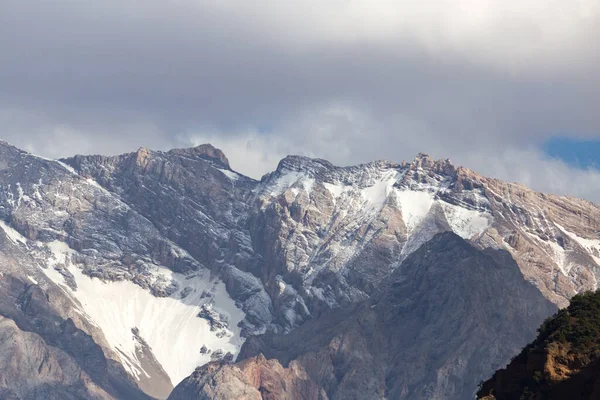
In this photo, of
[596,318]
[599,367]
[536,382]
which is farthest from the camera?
[596,318]

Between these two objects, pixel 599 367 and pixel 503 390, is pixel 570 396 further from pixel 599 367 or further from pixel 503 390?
pixel 503 390

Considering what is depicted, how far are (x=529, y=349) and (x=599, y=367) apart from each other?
58.1 feet

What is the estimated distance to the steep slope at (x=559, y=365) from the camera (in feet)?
383

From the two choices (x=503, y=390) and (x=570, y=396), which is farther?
(x=503, y=390)

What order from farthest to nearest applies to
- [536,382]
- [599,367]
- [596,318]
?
[596,318] < [536,382] < [599,367]

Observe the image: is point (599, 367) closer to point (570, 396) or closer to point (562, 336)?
point (570, 396)

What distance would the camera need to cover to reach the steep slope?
117m

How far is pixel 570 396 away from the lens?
115812mm

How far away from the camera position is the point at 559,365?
122 m

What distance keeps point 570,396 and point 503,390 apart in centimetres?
1230

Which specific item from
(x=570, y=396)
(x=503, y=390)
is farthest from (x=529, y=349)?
(x=570, y=396)

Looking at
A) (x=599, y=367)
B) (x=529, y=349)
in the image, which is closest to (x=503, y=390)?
(x=529, y=349)

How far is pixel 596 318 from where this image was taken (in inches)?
5123

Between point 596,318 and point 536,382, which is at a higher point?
point 596,318
